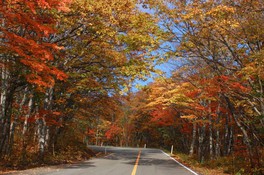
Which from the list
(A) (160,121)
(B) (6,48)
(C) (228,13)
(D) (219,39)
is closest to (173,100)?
(D) (219,39)

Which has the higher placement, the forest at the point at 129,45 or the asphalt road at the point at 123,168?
the forest at the point at 129,45

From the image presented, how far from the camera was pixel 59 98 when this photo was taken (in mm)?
21875

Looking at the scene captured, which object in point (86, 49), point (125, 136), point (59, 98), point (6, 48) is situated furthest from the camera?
point (125, 136)

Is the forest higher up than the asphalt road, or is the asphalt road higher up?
the forest

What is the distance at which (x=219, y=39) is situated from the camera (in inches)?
485

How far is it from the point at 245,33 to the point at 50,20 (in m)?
8.32

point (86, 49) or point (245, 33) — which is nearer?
point (245, 33)

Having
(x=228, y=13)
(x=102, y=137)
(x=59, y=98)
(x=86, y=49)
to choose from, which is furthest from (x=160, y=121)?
(x=102, y=137)

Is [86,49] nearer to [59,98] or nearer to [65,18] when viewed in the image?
[65,18]

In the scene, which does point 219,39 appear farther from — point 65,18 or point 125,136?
point 125,136

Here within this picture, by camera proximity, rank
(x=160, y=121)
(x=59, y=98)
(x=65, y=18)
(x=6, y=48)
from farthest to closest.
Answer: (x=160, y=121) < (x=59, y=98) < (x=65, y=18) < (x=6, y=48)

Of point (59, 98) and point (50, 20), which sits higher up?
point (50, 20)

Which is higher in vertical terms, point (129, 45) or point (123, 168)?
point (129, 45)

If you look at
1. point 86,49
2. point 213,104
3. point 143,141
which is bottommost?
point 143,141
